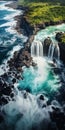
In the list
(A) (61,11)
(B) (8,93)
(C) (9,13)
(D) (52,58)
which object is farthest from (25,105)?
(C) (9,13)

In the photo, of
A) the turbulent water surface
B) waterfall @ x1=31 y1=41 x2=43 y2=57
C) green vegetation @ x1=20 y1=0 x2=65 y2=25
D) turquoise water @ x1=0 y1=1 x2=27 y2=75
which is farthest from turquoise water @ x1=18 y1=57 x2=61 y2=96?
green vegetation @ x1=20 y1=0 x2=65 y2=25

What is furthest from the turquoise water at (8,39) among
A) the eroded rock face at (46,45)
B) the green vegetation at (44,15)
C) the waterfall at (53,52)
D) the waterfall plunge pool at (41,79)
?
the waterfall at (53,52)

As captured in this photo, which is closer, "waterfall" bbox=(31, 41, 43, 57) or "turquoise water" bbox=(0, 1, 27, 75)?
"waterfall" bbox=(31, 41, 43, 57)

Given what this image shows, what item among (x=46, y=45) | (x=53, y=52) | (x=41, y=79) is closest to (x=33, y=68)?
(x=41, y=79)

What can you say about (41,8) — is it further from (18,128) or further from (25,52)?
(18,128)

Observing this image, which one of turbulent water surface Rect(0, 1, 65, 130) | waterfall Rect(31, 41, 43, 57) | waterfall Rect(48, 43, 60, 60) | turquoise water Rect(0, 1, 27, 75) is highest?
turquoise water Rect(0, 1, 27, 75)

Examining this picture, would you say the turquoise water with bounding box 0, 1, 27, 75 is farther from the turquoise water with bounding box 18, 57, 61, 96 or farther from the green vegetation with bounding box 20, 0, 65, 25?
the green vegetation with bounding box 20, 0, 65, 25

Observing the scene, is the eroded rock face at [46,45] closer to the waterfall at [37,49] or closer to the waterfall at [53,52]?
the waterfall at [37,49]
